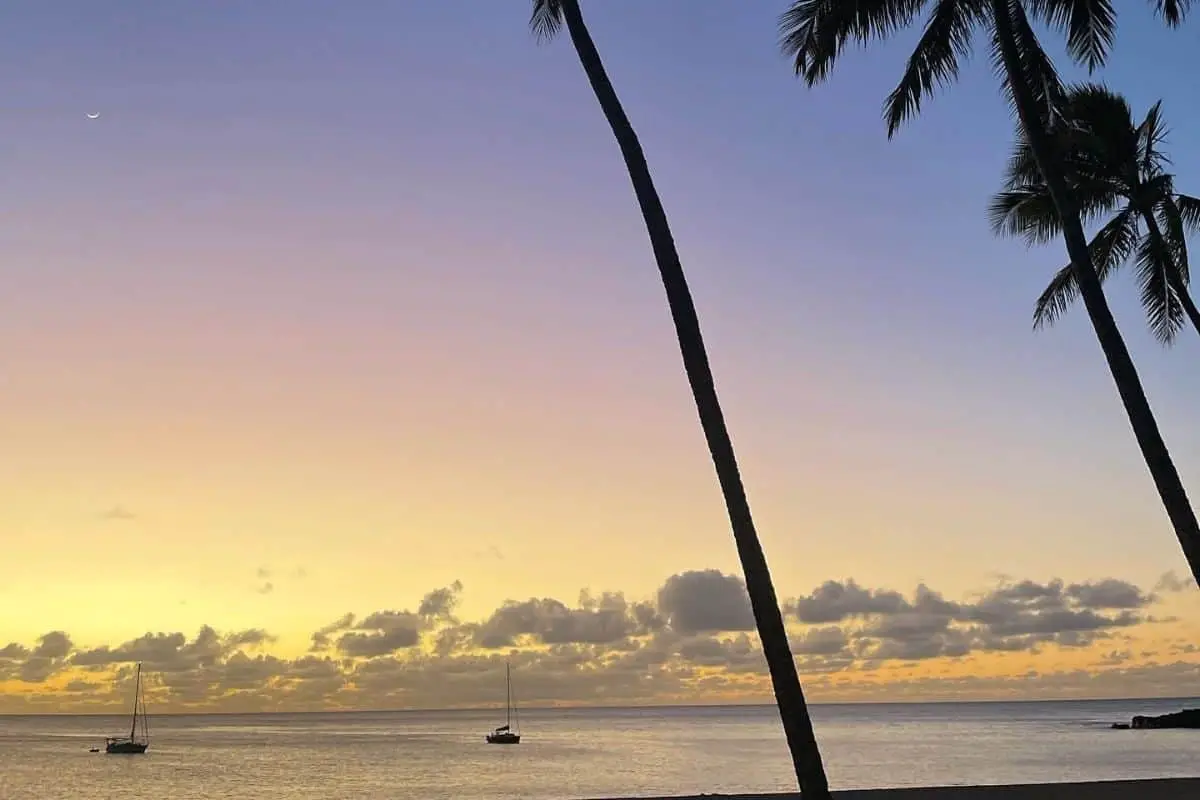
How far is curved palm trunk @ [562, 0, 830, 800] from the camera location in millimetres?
10883

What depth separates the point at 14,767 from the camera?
89.1 metres

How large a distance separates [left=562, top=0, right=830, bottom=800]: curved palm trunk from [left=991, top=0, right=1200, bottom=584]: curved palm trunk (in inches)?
228

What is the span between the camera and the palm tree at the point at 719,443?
10.9 meters

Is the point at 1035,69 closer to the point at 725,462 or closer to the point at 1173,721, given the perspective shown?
the point at 725,462

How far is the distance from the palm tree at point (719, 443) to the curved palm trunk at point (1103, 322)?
19.1ft

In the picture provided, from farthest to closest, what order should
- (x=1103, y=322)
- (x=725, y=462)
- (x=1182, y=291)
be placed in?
(x=1182, y=291) < (x=1103, y=322) < (x=725, y=462)

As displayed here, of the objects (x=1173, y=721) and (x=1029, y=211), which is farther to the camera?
(x=1173, y=721)

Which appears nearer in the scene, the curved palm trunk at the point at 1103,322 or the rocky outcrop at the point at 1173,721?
the curved palm trunk at the point at 1103,322

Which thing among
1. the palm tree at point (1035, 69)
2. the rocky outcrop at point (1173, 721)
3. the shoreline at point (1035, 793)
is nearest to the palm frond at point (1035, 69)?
the palm tree at point (1035, 69)

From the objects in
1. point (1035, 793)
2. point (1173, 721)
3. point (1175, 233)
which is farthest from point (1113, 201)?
point (1173, 721)

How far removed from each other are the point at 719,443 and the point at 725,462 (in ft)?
0.66

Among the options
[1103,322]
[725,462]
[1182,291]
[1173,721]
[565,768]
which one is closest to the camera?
[725,462]

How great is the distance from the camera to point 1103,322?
585 inches

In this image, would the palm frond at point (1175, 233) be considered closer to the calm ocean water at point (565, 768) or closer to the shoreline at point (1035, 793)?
the shoreline at point (1035, 793)
